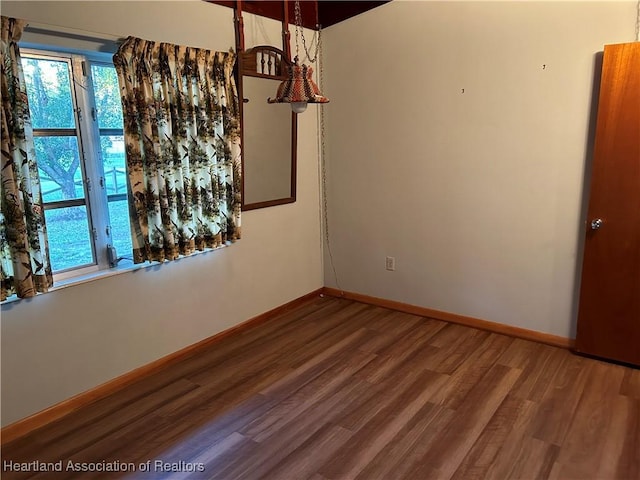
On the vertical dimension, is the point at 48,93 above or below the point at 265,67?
below

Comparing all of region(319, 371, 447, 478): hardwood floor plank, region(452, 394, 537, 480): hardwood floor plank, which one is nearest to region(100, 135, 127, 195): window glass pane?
region(319, 371, 447, 478): hardwood floor plank

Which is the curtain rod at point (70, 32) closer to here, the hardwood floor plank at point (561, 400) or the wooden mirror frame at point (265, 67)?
the wooden mirror frame at point (265, 67)

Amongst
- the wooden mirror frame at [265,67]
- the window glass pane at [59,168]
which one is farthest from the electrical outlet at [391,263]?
the window glass pane at [59,168]

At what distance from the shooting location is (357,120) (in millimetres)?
3816

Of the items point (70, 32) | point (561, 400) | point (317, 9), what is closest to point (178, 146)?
point (70, 32)

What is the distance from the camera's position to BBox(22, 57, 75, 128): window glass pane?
2316 millimetres

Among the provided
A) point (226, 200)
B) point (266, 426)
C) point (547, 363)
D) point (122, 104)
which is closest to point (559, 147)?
point (547, 363)

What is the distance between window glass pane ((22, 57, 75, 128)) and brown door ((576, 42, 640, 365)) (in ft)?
10.00

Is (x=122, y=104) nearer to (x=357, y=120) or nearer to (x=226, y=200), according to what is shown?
(x=226, y=200)

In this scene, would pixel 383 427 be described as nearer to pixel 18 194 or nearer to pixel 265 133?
pixel 18 194

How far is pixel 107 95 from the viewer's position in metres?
2.61

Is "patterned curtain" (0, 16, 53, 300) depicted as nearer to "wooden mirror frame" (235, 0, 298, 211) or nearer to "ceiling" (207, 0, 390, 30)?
"wooden mirror frame" (235, 0, 298, 211)

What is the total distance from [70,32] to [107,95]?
15.0 inches

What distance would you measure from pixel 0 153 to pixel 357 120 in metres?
2.57
